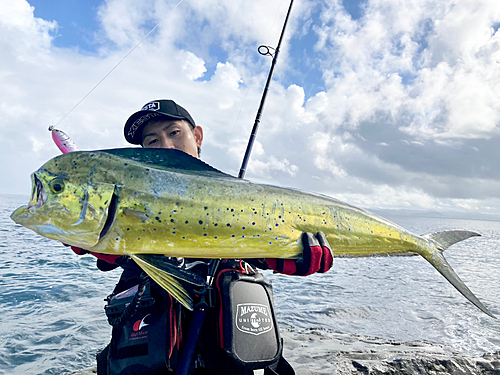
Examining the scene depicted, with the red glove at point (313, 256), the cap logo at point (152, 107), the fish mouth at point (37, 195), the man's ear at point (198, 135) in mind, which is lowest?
the red glove at point (313, 256)

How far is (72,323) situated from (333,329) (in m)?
5.61

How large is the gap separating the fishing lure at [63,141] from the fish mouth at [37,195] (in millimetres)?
2448

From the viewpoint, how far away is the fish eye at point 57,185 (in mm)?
1926

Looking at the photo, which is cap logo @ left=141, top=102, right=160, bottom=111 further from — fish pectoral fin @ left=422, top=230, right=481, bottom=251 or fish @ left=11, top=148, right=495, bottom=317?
fish pectoral fin @ left=422, top=230, right=481, bottom=251

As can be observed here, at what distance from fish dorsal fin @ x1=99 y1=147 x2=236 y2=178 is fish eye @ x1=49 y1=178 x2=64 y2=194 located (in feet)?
1.18

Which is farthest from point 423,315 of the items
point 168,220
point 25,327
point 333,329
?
point 25,327

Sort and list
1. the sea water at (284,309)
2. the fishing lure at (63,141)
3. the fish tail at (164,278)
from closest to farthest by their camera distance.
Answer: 1. the fish tail at (164,278)
2. the fishing lure at (63,141)
3. the sea water at (284,309)

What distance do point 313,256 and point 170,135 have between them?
2250 mm

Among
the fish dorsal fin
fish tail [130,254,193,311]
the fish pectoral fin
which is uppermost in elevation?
the fish dorsal fin

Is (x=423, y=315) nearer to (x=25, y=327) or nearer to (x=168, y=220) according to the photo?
(x=168, y=220)

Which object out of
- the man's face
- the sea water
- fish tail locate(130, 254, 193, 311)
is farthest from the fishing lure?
the sea water

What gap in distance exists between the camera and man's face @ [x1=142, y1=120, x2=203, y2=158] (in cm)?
355

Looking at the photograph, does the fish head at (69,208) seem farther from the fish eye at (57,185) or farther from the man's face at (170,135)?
the man's face at (170,135)

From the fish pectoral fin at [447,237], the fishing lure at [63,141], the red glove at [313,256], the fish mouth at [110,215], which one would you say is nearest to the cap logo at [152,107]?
the fishing lure at [63,141]
